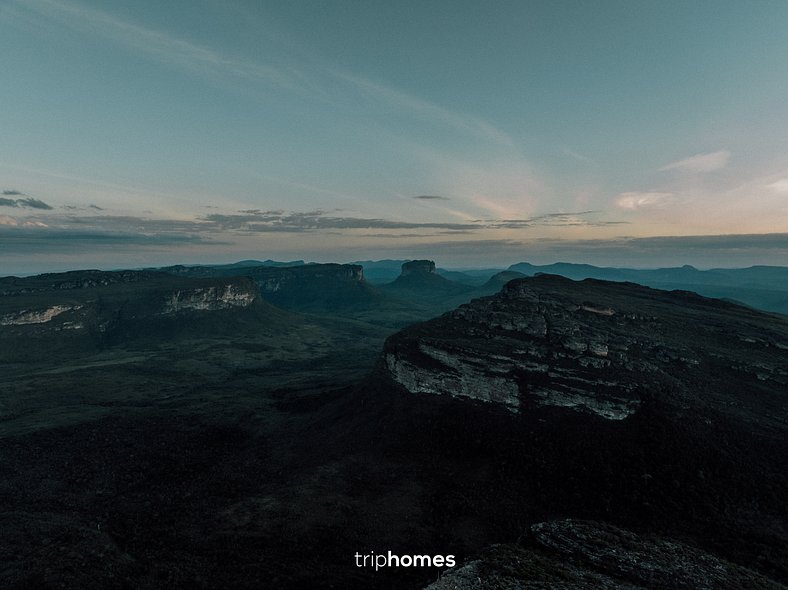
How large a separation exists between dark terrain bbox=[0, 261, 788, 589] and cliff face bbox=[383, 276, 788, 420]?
43 centimetres

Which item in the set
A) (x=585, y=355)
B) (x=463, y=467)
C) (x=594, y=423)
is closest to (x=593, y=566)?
(x=463, y=467)

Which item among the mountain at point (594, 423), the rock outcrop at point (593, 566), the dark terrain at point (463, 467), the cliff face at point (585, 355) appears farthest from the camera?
the cliff face at point (585, 355)

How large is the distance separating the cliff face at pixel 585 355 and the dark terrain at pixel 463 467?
0.43 meters

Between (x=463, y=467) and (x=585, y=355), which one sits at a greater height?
(x=585, y=355)

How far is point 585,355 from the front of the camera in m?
67.8

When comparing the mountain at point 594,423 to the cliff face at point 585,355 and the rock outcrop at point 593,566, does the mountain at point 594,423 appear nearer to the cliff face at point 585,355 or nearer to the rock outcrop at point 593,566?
the cliff face at point 585,355

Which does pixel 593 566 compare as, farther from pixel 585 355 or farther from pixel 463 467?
pixel 585 355

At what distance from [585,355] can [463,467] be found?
96.9 feet

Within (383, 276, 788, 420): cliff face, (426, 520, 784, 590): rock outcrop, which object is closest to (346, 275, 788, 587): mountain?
(383, 276, 788, 420): cliff face

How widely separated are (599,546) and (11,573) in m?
51.6

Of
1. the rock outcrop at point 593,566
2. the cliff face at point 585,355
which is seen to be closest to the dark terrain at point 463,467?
the rock outcrop at point 593,566

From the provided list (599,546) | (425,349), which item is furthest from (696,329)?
(599,546)

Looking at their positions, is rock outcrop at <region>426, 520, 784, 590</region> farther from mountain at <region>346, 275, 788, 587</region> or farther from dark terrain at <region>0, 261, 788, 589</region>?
mountain at <region>346, 275, 788, 587</region>

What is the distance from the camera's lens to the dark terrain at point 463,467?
123ft
